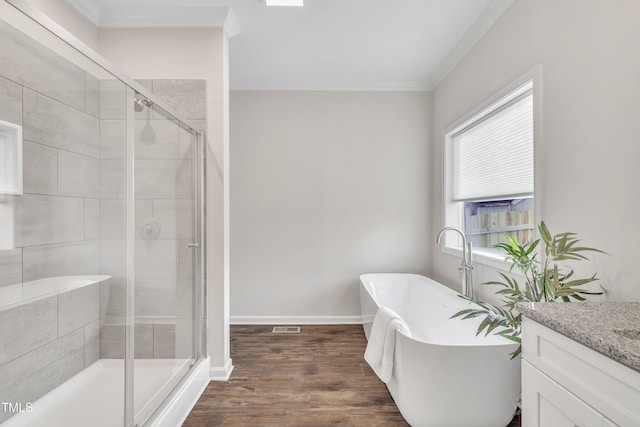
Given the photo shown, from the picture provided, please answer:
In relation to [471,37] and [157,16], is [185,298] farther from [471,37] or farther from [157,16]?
[471,37]

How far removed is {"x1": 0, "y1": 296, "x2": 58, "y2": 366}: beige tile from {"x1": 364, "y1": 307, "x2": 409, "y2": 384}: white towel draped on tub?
66.1 inches

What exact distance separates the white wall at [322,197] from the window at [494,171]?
1.39ft

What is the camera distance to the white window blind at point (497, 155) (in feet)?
6.43

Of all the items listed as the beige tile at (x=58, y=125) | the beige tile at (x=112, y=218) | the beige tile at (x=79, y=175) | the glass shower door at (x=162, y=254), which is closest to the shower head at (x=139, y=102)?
the glass shower door at (x=162, y=254)

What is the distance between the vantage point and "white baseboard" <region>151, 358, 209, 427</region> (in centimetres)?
162

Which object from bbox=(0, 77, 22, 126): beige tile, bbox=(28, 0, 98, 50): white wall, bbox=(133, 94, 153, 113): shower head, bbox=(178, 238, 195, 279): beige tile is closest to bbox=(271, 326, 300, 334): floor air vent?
bbox=(178, 238, 195, 279): beige tile

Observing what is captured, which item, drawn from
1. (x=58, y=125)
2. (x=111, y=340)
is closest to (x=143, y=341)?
(x=111, y=340)

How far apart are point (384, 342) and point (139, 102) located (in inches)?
72.5

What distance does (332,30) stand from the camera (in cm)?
242

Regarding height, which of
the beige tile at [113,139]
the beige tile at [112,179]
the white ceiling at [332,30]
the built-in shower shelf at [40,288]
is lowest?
the built-in shower shelf at [40,288]

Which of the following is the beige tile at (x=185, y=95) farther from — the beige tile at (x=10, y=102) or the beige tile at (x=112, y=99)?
the beige tile at (x=10, y=102)

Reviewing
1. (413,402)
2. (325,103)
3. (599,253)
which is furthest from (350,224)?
(599,253)

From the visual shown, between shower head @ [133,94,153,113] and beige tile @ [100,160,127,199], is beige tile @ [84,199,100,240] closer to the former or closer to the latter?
beige tile @ [100,160,127,199]

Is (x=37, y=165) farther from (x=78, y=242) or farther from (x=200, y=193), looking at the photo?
(x=200, y=193)
